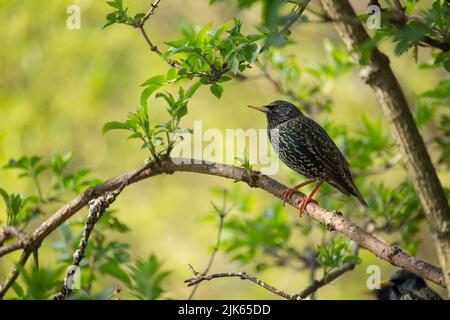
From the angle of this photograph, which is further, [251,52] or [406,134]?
[406,134]

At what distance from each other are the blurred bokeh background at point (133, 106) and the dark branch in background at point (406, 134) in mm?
4065

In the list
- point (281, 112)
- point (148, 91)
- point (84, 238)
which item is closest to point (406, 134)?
point (148, 91)

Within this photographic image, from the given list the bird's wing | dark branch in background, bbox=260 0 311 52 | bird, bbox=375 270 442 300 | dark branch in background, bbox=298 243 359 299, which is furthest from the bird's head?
dark branch in background, bbox=260 0 311 52

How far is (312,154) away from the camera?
4570mm

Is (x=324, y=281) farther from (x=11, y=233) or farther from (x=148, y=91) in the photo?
(x=11, y=233)

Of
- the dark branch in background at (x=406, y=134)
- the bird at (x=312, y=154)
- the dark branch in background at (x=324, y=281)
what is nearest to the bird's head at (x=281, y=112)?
the bird at (x=312, y=154)

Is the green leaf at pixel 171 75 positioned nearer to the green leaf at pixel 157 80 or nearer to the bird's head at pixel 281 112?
the green leaf at pixel 157 80

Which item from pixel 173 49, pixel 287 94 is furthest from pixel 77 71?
pixel 173 49

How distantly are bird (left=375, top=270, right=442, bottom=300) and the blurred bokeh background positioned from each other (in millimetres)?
3290

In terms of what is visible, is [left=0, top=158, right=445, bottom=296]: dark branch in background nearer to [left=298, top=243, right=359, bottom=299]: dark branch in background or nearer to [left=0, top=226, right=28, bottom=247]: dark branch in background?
[left=0, top=226, right=28, bottom=247]: dark branch in background

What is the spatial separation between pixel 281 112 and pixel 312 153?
59cm

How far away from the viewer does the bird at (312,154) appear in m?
4.52

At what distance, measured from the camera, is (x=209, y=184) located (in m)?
10.7
